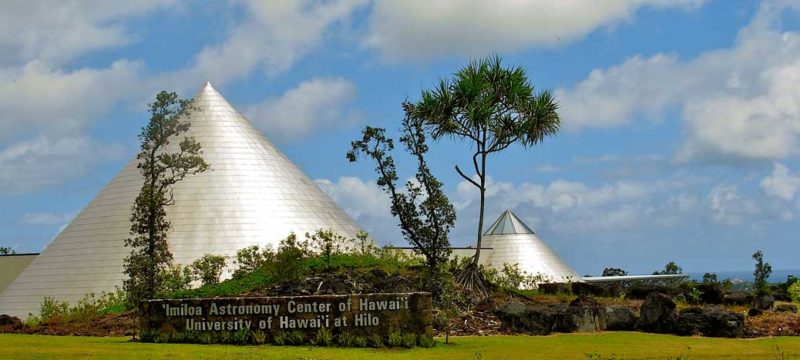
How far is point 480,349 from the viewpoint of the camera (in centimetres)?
2012

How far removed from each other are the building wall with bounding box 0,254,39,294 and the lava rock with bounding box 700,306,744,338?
113 ft

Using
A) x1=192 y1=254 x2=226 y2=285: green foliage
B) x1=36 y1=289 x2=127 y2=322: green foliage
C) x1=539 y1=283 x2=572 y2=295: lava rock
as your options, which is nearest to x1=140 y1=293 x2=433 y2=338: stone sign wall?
x1=36 y1=289 x2=127 y2=322: green foliage

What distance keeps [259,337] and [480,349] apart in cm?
468

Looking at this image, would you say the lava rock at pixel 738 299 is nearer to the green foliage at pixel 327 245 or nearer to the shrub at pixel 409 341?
the green foliage at pixel 327 245

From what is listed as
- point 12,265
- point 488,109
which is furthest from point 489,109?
point 12,265

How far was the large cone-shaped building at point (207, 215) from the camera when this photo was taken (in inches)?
1575

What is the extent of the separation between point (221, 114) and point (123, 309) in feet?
56.0

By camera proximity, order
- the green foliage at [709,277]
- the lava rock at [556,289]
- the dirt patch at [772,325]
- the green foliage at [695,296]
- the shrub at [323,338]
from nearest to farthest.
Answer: the shrub at [323,338] < the dirt patch at [772,325] < the green foliage at [695,296] < the lava rock at [556,289] < the green foliage at [709,277]

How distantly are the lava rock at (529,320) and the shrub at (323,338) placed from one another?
6.02 m

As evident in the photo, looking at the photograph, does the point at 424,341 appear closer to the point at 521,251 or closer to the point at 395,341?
the point at 395,341

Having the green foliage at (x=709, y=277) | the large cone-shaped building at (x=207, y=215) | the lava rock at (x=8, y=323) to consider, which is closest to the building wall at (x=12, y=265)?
the large cone-shaped building at (x=207, y=215)

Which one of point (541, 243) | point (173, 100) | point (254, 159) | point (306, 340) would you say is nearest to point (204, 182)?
point (254, 159)

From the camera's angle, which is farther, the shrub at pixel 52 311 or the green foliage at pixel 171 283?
the shrub at pixel 52 311

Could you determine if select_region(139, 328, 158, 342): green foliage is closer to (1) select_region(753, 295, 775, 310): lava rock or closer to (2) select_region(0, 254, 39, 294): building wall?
(1) select_region(753, 295, 775, 310): lava rock
